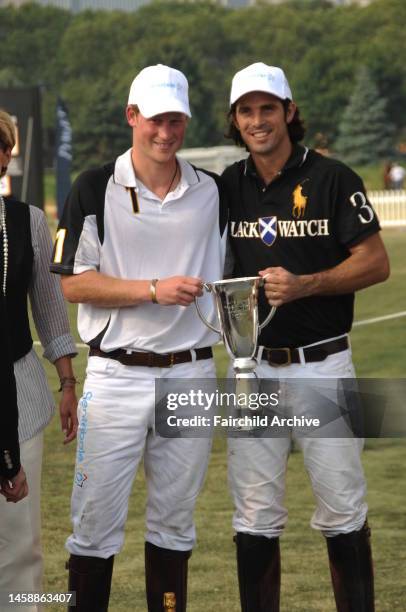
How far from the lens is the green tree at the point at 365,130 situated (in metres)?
87.8

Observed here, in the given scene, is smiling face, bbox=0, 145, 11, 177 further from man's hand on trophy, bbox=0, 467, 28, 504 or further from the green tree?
the green tree

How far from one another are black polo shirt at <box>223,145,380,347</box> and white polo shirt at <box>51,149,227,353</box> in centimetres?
24

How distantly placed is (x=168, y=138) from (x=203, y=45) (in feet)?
421

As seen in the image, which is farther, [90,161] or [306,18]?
[306,18]

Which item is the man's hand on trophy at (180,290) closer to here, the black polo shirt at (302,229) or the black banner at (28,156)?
the black polo shirt at (302,229)

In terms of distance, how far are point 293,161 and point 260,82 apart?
0.34 metres

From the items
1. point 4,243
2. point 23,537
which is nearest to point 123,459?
point 23,537

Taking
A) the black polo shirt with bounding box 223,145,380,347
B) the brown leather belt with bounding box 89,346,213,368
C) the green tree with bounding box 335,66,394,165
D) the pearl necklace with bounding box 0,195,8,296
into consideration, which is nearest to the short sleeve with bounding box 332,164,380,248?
the black polo shirt with bounding box 223,145,380,347

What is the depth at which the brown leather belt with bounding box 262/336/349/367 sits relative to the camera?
5234 mm

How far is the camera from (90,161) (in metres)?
96.1

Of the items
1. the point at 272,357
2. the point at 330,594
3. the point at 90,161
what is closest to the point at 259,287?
the point at 272,357

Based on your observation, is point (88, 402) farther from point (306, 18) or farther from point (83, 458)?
point (306, 18)

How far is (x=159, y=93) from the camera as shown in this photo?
16.3 feet

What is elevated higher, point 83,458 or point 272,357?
point 272,357
